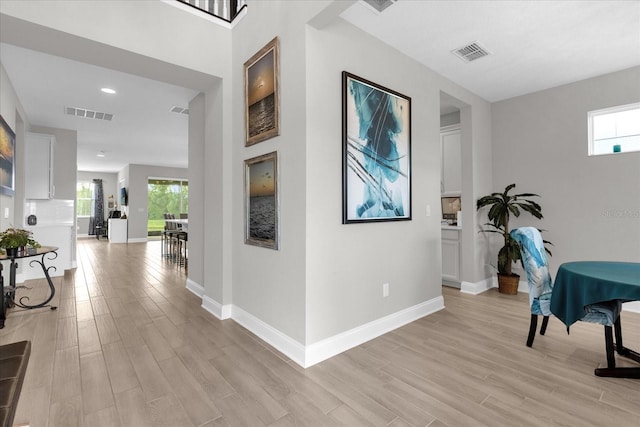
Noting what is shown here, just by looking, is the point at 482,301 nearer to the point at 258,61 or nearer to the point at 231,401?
the point at 231,401

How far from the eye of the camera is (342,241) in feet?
8.33

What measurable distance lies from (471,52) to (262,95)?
7.38 feet

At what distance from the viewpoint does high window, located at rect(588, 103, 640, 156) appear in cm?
362

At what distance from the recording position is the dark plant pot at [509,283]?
417cm

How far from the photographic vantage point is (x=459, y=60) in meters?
3.38

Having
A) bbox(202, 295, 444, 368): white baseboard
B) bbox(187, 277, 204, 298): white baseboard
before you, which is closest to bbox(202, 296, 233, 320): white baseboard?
bbox(202, 295, 444, 368): white baseboard

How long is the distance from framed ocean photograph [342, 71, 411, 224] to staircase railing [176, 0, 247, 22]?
1.52 meters

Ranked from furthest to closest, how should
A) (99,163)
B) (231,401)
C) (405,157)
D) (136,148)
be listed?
(99,163) → (136,148) → (405,157) → (231,401)

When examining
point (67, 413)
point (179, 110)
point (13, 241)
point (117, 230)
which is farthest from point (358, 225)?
point (117, 230)

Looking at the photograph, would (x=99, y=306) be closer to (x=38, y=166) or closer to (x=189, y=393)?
(x=189, y=393)

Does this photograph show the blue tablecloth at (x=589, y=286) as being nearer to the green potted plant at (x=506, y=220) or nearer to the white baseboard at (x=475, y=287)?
the green potted plant at (x=506, y=220)

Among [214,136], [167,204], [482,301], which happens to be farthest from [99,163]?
[482,301]

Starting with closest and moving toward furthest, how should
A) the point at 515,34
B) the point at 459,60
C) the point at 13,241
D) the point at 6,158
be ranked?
the point at 515,34 → the point at 13,241 → the point at 459,60 → the point at 6,158

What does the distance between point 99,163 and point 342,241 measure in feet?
37.6
